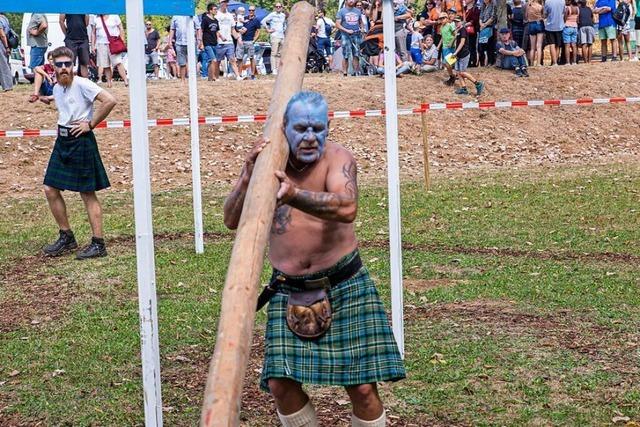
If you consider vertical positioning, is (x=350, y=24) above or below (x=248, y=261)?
above

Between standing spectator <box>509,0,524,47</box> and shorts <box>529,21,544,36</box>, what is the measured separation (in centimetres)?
20

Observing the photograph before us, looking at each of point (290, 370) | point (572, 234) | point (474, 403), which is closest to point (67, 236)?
point (572, 234)

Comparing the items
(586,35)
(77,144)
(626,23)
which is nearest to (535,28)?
(586,35)

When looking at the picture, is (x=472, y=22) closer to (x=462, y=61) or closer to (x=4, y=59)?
(x=462, y=61)

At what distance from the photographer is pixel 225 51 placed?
20797mm

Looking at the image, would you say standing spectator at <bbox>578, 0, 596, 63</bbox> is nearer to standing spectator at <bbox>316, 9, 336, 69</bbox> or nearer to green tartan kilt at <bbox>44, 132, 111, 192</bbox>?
standing spectator at <bbox>316, 9, 336, 69</bbox>

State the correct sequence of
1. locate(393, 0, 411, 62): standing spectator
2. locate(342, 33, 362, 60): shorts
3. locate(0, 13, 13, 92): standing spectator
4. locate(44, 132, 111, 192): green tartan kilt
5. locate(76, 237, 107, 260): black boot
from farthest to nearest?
locate(342, 33, 362, 60): shorts < locate(393, 0, 411, 62): standing spectator < locate(0, 13, 13, 92): standing spectator < locate(76, 237, 107, 260): black boot < locate(44, 132, 111, 192): green tartan kilt

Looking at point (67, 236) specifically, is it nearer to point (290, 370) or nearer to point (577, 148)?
point (290, 370)

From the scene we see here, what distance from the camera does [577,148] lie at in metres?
19.3

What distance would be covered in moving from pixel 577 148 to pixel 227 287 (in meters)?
16.9

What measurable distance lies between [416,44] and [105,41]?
6624 millimetres

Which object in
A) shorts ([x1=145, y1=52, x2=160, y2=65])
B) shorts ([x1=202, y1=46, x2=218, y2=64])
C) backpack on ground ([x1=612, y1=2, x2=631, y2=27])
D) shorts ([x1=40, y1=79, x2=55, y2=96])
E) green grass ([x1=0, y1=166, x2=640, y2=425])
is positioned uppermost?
backpack on ground ([x1=612, y1=2, x2=631, y2=27])

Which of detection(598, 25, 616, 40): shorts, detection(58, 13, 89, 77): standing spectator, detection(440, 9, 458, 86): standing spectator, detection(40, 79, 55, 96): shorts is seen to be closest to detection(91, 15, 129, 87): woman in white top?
detection(58, 13, 89, 77): standing spectator

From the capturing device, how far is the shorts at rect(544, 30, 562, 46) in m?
22.5
